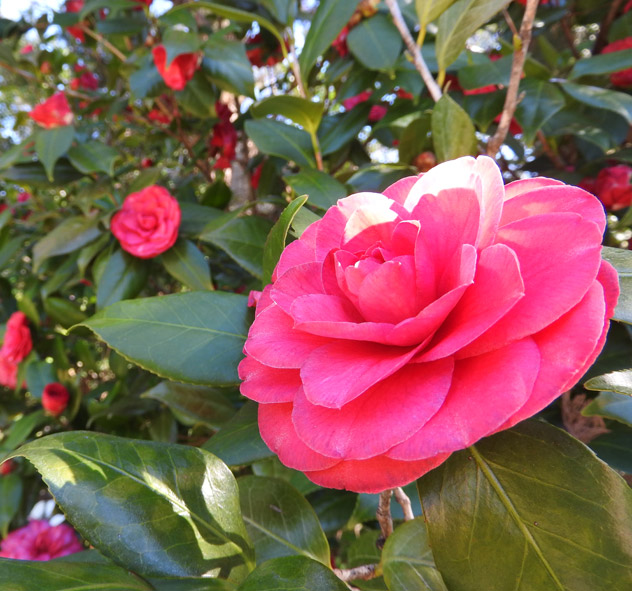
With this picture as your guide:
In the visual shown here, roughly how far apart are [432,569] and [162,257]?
75cm

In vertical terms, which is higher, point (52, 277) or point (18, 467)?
point (52, 277)

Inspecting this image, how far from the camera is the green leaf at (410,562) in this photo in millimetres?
398

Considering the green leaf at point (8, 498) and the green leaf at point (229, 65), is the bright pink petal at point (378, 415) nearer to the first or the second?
the green leaf at point (229, 65)

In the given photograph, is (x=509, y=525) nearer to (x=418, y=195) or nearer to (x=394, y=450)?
(x=394, y=450)

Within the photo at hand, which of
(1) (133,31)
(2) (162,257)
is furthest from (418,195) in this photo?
(1) (133,31)

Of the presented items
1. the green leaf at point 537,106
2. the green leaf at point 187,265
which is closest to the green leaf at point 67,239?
the green leaf at point 187,265

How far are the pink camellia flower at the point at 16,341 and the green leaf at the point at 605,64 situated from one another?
134 centimetres

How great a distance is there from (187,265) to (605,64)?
0.80 metres

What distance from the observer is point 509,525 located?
11.7 inches

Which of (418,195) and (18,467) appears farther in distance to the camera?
(18,467)

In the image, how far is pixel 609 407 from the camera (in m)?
0.38

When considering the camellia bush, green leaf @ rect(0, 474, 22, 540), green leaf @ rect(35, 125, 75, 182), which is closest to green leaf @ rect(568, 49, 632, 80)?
the camellia bush

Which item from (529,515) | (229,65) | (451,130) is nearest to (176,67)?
(229,65)

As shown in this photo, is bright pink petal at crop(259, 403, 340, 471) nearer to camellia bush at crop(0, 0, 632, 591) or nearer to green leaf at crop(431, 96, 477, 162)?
camellia bush at crop(0, 0, 632, 591)
